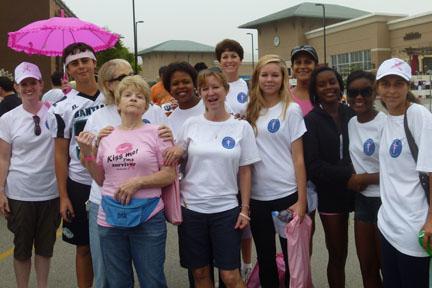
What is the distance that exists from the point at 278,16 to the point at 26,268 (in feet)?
270

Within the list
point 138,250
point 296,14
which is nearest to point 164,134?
point 138,250

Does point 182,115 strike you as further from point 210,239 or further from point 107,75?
point 210,239

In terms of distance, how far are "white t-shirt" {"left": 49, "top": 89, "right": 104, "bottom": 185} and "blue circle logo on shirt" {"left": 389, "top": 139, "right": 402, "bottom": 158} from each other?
2.27 m

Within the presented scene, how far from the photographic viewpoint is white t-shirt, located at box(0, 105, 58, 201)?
4082 mm

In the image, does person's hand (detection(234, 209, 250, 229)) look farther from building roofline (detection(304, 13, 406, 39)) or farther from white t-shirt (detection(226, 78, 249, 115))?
building roofline (detection(304, 13, 406, 39))

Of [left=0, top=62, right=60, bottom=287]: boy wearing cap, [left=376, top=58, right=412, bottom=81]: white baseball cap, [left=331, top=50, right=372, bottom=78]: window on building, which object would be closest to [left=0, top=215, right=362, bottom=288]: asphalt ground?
[left=0, top=62, right=60, bottom=287]: boy wearing cap

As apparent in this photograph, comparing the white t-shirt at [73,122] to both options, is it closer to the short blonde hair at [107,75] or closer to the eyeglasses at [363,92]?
the short blonde hair at [107,75]

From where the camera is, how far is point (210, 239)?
3.61 m

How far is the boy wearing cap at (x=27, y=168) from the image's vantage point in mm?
4090

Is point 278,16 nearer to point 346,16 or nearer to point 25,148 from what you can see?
point 346,16

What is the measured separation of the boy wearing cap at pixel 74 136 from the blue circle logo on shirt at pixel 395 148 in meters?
2.29

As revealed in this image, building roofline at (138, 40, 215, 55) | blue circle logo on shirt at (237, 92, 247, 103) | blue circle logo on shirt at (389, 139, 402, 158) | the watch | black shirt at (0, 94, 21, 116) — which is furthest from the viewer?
building roofline at (138, 40, 215, 55)

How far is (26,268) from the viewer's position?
14.0 ft

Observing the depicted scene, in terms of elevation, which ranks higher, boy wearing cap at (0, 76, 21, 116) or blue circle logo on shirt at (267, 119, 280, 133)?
boy wearing cap at (0, 76, 21, 116)
